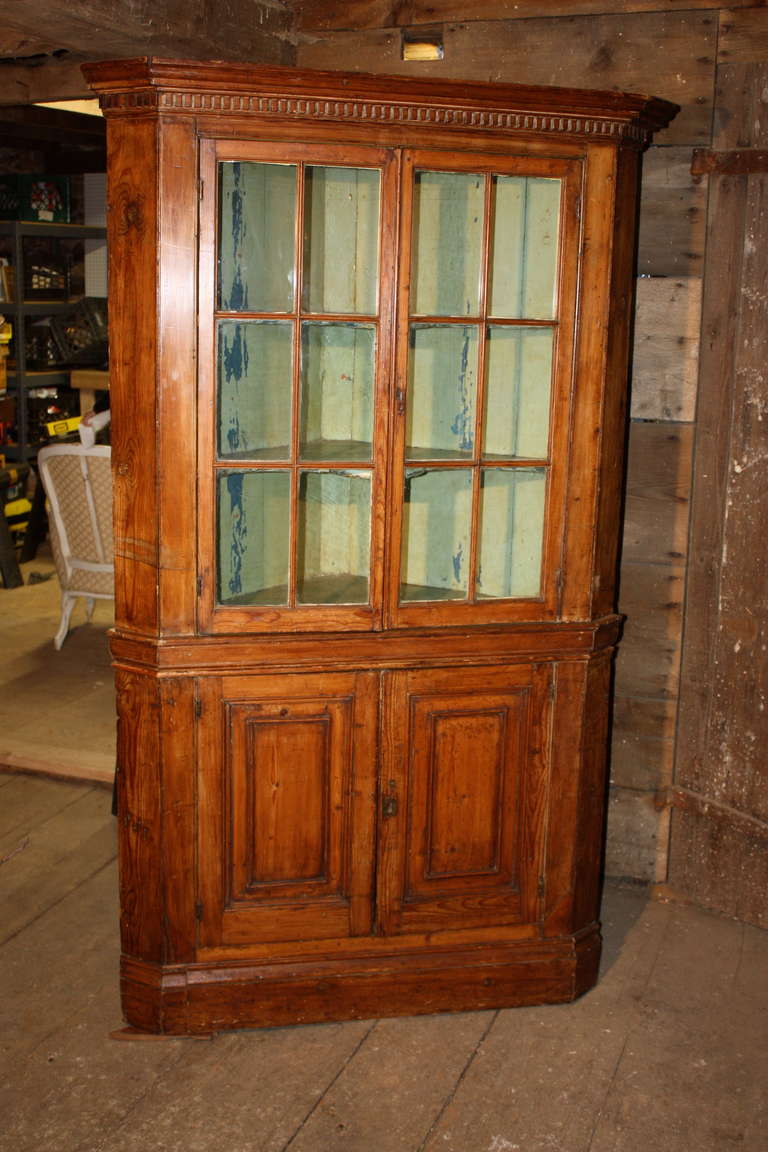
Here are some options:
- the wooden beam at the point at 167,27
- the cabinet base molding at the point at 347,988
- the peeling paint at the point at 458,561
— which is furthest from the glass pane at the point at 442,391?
the cabinet base molding at the point at 347,988

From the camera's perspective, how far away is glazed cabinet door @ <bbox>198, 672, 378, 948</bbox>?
2.70 metres

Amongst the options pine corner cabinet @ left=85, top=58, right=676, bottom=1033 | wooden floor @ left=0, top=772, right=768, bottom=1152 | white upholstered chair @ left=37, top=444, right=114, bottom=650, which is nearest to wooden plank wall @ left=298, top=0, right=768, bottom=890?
pine corner cabinet @ left=85, top=58, right=676, bottom=1033

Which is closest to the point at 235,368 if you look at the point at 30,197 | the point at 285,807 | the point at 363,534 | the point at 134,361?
the point at 134,361

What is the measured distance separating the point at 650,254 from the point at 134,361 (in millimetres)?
1398

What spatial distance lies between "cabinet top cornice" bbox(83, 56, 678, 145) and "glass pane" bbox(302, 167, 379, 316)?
6.7 inches

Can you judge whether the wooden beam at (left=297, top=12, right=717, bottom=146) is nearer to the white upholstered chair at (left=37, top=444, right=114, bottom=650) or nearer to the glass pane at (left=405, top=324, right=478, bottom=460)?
the glass pane at (left=405, top=324, right=478, bottom=460)

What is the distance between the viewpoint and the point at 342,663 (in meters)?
2.70

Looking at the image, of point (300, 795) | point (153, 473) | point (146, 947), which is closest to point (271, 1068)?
point (146, 947)

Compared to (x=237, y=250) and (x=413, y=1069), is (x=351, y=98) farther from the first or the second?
(x=413, y=1069)

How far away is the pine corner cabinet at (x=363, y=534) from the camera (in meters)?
2.50

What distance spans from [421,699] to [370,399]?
68 centimetres

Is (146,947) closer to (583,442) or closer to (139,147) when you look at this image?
(583,442)

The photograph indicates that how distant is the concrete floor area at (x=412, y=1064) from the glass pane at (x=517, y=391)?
4.34 feet

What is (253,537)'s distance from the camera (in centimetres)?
268
